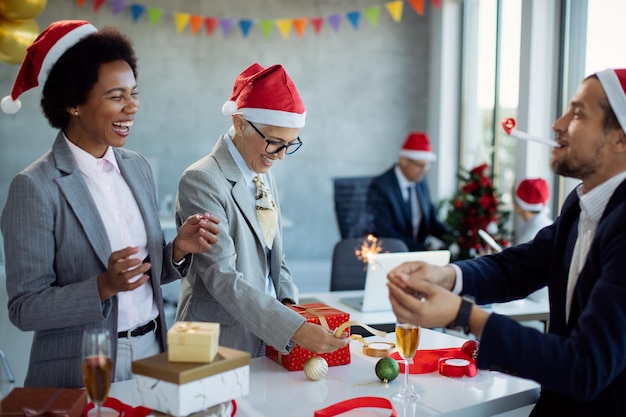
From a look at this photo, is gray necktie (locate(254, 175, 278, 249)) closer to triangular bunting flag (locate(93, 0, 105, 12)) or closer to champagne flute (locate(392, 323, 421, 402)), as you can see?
champagne flute (locate(392, 323, 421, 402))

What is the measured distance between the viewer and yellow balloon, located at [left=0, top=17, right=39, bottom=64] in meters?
4.21

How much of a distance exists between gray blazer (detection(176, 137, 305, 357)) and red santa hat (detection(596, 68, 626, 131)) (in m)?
1.04

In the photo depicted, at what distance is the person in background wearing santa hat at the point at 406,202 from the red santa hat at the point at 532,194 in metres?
0.92

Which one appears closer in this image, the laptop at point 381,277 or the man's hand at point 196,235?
the man's hand at point 196,235

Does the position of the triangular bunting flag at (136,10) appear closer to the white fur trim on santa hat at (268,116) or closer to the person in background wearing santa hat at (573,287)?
the white fur trim on santa hat at (268,116)

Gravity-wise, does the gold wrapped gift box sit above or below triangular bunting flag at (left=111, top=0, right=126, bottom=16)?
below

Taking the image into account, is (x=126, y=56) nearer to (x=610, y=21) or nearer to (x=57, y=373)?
(x=57, y=373)

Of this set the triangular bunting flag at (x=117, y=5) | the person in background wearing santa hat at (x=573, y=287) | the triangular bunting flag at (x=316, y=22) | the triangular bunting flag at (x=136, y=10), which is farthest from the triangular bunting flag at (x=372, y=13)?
the person in background wearing santa hat at (x=573, y=287)

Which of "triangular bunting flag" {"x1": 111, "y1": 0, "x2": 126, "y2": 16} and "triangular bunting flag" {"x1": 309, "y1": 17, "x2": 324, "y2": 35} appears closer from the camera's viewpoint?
"triangular bunting flag" {"x1": 111, "y1": 0, "x2": 126, "y2": 16}

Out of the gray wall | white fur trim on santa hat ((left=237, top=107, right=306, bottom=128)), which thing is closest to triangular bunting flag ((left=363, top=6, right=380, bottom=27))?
the gray wall

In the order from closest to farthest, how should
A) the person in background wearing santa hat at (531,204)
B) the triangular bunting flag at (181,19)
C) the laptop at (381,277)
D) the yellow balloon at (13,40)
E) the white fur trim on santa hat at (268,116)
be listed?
the white fur trim on santa hat at (268,116), the laptop at (381,277), the yellow balloon at (13,40), the person in background wearing santa hat at (531,204), the triangular bunting flag at (181,19)

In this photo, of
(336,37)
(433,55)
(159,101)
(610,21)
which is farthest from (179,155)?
(610,21)

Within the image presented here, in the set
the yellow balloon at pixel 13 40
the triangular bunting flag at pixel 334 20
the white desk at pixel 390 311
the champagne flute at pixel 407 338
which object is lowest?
the white desk at pixel 390 311

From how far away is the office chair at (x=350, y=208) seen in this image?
582 cm
